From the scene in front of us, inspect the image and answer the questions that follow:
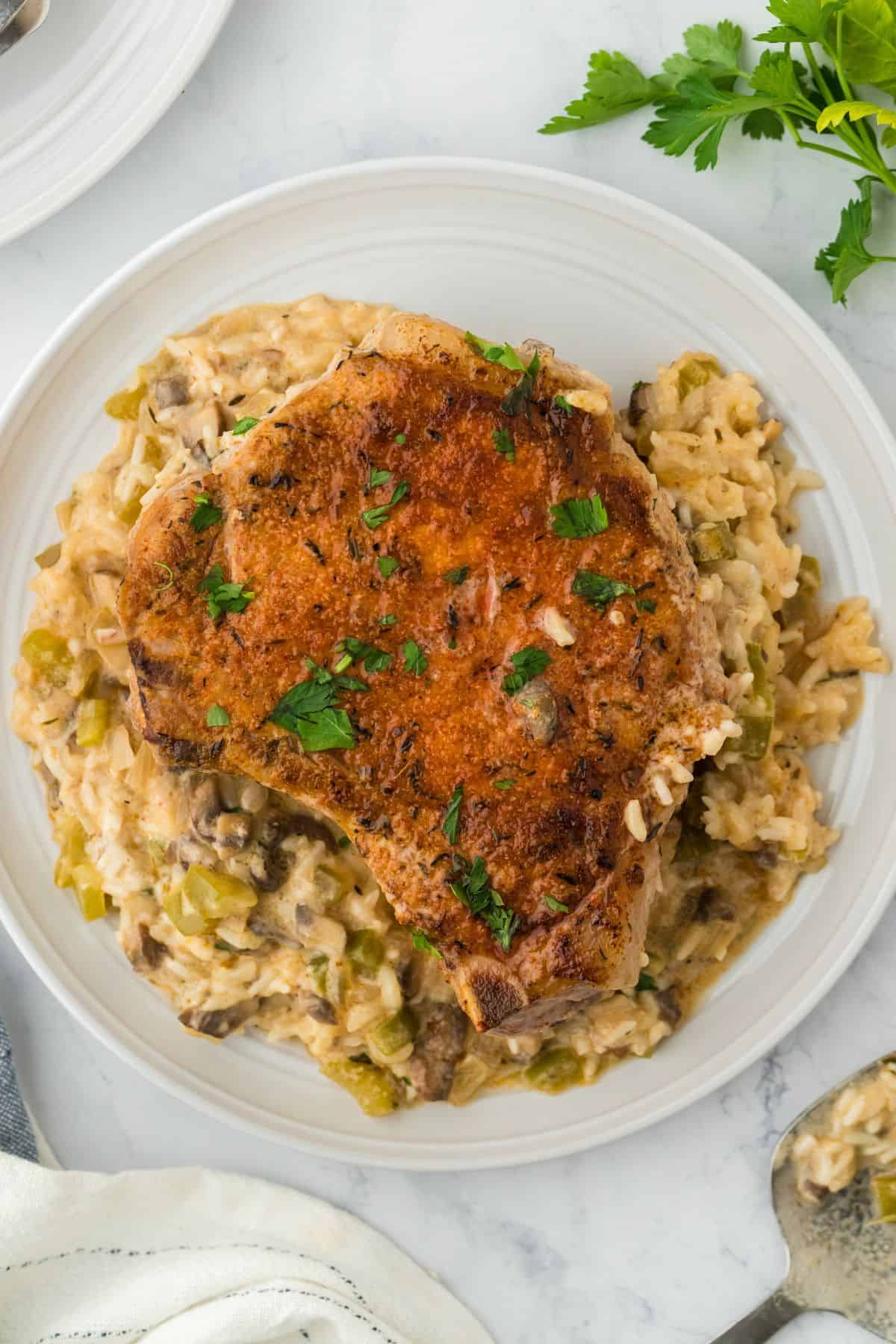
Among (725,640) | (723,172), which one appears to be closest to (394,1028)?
(725,640)

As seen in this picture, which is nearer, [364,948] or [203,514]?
[203,514]

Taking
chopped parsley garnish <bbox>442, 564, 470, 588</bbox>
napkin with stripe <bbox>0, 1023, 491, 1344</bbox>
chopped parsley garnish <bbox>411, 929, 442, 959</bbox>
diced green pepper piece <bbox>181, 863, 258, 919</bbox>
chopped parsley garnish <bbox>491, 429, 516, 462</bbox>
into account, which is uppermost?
chopped parsley garnish <bbox>491, 429, 516, 462</bbox>

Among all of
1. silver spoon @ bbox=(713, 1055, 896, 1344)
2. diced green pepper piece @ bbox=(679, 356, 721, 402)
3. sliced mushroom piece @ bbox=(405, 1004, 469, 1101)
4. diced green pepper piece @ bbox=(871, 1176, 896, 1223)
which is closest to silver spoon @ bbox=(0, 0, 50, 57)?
diced green pepper piece @ bbox=(679, 356, 721, 402)

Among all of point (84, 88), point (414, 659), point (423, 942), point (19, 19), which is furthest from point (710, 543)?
point (19, 19)

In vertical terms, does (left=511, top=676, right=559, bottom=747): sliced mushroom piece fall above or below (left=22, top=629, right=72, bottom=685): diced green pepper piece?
above

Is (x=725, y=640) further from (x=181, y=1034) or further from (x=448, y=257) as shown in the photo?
(x=181, y=1034)

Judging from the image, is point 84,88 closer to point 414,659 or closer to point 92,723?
point 92,723

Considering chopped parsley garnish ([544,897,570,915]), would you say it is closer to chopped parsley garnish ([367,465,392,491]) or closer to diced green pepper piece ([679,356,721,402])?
chopped parsley garnish ([367,465,392,491])
